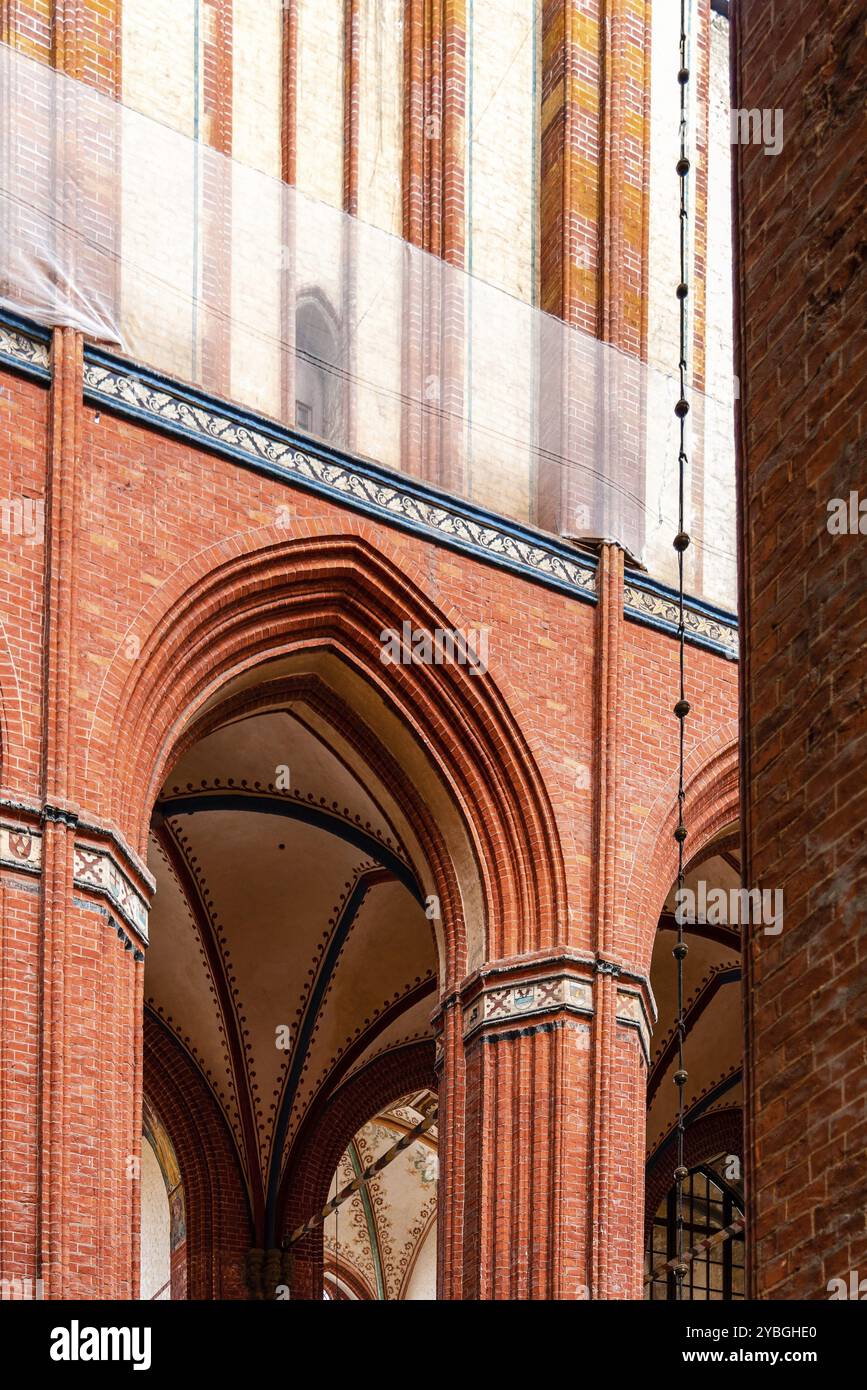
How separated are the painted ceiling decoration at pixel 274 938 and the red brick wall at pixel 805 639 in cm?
1055

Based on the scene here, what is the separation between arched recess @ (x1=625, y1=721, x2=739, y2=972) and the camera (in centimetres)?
1641

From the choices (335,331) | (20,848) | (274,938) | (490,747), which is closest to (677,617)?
(490,747)

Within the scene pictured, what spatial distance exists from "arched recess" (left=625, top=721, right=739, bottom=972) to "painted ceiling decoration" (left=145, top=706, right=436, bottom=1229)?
2.05 meters

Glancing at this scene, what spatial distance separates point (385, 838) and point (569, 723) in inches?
91.5

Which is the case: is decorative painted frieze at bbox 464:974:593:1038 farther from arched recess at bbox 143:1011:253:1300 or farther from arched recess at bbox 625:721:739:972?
arched recess at bbox 143:1011:253:1300

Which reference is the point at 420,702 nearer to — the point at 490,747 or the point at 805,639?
the point at 490,747

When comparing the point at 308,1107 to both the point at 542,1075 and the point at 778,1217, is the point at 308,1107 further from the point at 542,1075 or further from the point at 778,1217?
the point at 778,1217

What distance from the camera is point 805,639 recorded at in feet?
23.9

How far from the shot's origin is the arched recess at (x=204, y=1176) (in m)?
20.3

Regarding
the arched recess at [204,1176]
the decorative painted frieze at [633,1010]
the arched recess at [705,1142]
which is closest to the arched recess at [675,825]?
the decorative painted frieze at [633,1010]

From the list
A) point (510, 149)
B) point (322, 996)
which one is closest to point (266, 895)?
point (322, 996)

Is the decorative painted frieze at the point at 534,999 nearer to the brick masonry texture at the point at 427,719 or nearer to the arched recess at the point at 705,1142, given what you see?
the brick masonry texture at the point at 427,719

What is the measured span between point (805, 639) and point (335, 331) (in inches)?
384
